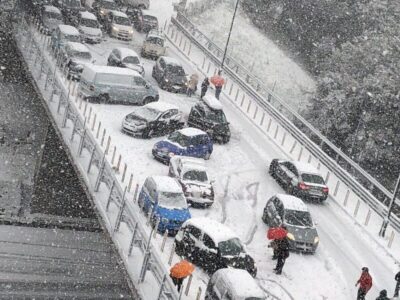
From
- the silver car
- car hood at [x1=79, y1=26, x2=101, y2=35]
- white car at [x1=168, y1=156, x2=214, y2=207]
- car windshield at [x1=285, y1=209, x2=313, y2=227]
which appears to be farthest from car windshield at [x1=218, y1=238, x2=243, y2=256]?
car hood at [x1=79, y1=26, x2=101, y2=35]

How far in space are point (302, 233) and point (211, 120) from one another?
31.8ft

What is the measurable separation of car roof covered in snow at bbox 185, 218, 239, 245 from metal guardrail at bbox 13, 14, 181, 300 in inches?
63.4

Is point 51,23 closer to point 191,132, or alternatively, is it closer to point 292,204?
point 191,132

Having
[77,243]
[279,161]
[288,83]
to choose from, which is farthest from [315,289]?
[288,83]

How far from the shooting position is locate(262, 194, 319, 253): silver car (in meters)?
26.2

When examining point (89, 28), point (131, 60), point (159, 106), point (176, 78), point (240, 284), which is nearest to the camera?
point (240, 284)

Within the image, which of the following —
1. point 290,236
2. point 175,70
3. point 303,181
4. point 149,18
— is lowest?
point 290,236

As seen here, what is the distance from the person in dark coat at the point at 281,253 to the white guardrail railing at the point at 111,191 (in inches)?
59.0

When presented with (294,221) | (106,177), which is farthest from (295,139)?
(106,177)

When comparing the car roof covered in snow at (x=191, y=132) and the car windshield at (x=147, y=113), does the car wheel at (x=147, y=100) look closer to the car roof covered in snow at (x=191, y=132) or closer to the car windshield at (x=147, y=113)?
the car windshield at (x=147, y=113)

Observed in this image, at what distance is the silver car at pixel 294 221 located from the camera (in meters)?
26.2

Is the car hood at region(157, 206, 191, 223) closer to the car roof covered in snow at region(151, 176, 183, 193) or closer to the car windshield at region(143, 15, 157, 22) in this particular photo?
the car roof covered in snow at region(151, 176, 183, 193)

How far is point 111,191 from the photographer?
22375 millimetres

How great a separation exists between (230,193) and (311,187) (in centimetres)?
345
